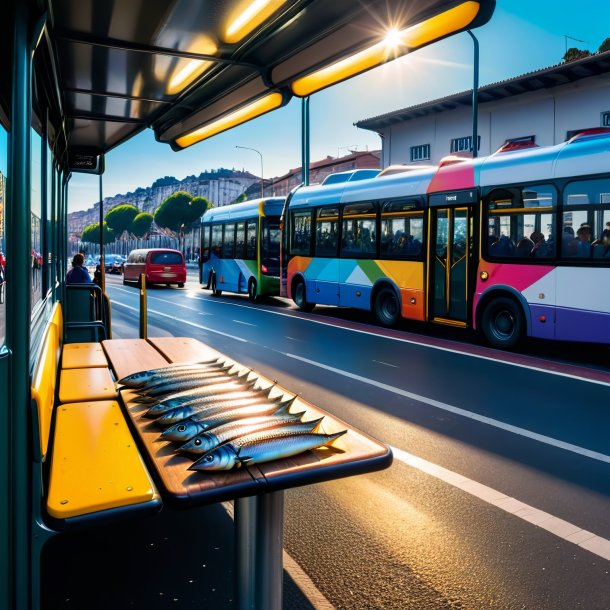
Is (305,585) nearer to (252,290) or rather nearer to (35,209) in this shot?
(35,209)

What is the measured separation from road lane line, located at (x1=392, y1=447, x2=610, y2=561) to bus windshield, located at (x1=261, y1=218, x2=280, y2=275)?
54.0 feet

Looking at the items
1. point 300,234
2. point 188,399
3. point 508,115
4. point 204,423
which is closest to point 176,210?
point 508,115

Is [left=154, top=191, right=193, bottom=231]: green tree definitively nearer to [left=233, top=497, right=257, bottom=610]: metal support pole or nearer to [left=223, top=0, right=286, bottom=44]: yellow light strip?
[left=223, top=0, right=286, bottom=44]: yellow light strip

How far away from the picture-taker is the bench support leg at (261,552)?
2.83 m

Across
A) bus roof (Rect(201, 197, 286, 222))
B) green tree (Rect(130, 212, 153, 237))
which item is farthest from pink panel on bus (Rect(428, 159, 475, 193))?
green tree (Rect(130, 212, 153, 237))

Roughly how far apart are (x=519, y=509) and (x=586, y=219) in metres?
6.91

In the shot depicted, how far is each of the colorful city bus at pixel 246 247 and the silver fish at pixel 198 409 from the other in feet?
60.5

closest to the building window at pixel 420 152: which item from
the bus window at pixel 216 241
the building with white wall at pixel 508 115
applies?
the building with white wall at pixel 508 115

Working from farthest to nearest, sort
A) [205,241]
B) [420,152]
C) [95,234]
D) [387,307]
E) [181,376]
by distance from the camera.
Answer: [95,234]
[420,152]
[205,241]
[387,307]
[181,376]

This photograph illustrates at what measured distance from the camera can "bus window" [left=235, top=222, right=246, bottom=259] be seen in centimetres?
2314

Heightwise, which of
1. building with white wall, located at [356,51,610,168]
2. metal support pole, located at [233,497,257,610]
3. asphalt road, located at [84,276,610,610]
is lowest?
asphalt road, located at [84,276,610,610]

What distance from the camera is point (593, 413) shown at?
23.3ft

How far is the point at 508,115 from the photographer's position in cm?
3350

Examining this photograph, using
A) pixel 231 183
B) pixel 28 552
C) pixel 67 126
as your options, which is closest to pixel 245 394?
pixel 28 552
